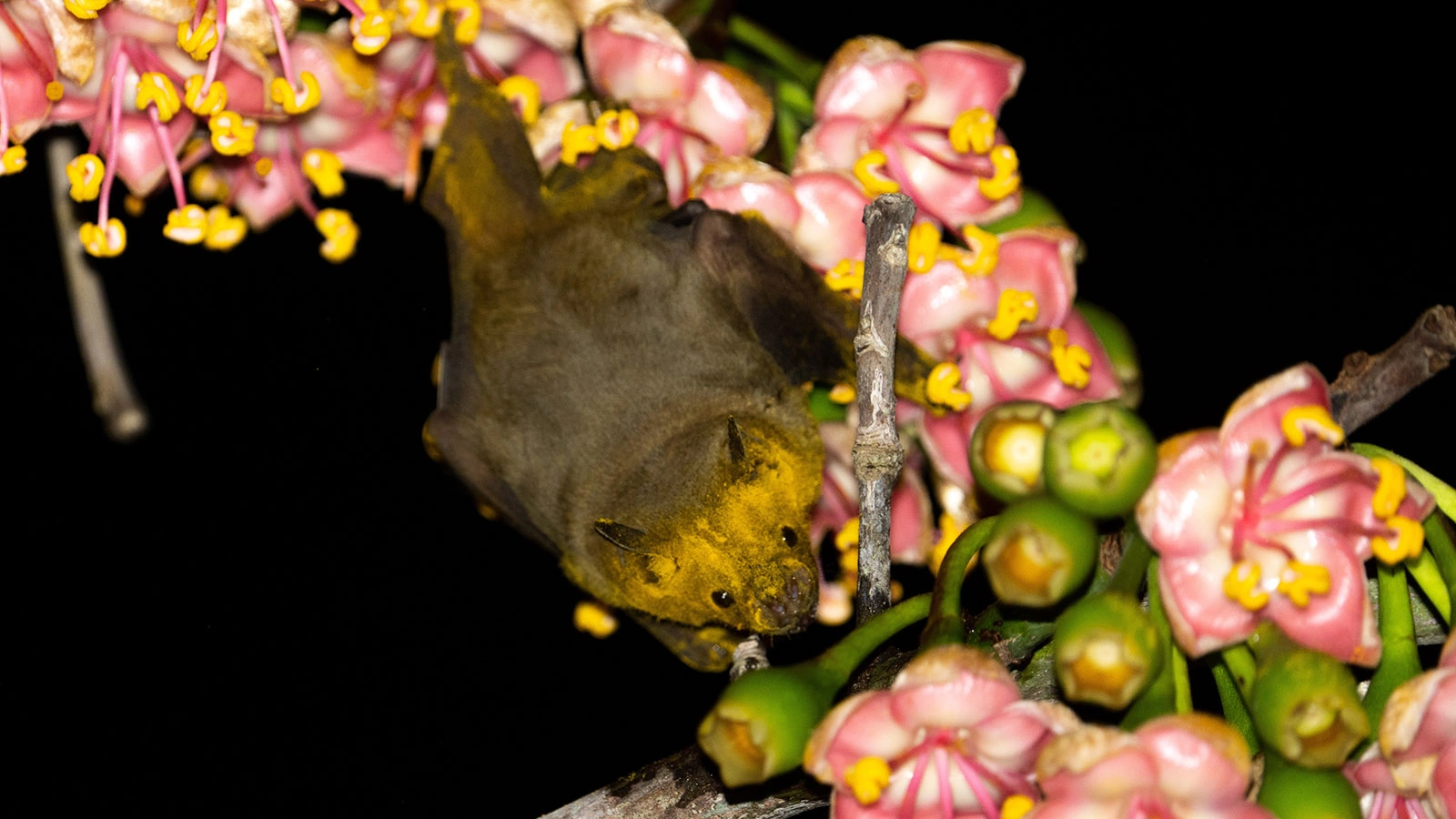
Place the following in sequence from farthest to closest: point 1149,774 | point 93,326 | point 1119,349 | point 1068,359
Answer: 1. point 93,326
2. point 1119,349
3. point 1068,359
4. point 1149,774

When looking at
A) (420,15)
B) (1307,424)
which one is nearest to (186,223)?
(420,15)

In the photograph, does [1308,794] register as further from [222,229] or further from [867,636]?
[222,229]

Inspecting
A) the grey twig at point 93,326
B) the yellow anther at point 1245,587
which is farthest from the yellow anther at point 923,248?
the grey twig at point 93,326

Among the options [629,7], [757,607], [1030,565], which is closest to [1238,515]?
[1030,565]

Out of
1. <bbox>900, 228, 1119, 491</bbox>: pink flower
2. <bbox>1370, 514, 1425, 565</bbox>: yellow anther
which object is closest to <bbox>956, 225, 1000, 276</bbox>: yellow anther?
<bbox>900, 228, 1119, 491</bbox>: pink flower

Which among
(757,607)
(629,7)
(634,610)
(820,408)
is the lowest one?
(634,610)

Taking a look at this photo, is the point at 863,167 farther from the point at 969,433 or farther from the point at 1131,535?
the point at 1131,535

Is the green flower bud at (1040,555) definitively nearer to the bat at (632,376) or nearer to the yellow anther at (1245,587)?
the yellow anther at (1245,587)
